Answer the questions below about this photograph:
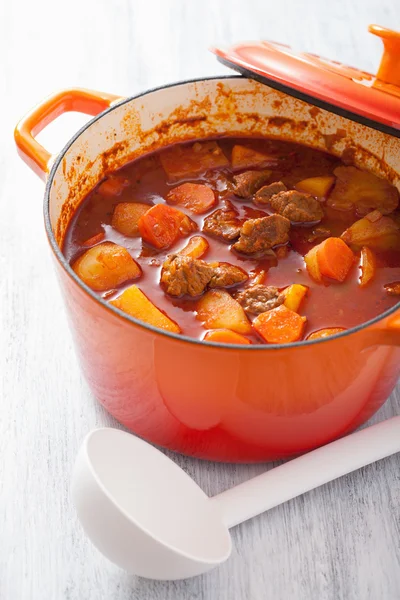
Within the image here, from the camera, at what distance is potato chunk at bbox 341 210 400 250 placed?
8.17ft

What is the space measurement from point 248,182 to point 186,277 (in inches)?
22.7

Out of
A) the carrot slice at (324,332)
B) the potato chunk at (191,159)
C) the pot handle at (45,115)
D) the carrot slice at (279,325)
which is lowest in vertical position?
the carrot slice at (324,332)

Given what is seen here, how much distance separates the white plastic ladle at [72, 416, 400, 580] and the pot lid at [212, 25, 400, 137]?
85cm

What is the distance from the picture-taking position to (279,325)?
216 centimetres

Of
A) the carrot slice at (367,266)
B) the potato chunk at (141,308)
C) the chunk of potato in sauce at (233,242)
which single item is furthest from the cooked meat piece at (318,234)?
the potato chunk at (141,308)

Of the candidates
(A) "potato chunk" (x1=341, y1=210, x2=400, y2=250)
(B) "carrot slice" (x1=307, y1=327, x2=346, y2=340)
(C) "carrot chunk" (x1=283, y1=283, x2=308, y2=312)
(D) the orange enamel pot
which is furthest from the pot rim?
(A) "potato chunk" (x1=341, y1=210, x2=400, y2=250)

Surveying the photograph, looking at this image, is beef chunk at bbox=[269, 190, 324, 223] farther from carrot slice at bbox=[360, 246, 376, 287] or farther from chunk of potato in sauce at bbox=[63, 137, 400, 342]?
carrot slice at bbox=[360, 246, 376, 287]

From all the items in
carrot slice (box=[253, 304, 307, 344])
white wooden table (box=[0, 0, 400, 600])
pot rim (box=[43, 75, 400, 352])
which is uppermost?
pot rim (box=[43, 75, 400, 352])

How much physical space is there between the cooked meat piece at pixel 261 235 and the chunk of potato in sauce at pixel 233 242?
0.08ft

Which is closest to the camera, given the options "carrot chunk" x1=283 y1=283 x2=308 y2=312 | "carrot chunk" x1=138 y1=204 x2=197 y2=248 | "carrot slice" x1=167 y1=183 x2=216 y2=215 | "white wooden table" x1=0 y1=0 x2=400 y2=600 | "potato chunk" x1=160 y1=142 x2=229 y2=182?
"white wooden table" x1=0 y1=0 x2=400 y2=600

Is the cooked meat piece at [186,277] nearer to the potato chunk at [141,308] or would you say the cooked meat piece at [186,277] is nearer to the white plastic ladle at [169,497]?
the potato chunk at [141,308]

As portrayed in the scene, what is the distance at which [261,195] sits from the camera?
103 inches

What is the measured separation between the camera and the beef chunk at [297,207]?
2.52 metres

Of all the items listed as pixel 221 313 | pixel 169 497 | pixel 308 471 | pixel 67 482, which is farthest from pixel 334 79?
pixel 67 482
